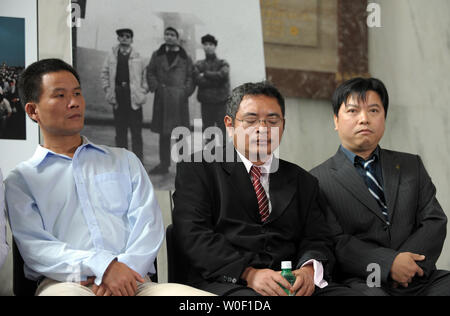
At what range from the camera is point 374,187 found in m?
2.96

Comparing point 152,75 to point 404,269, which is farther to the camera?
point 152,75

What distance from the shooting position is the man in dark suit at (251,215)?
8.13ft

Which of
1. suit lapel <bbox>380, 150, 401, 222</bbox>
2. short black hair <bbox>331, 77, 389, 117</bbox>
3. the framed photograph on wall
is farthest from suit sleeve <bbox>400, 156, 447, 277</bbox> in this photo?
the framed photograph on wall

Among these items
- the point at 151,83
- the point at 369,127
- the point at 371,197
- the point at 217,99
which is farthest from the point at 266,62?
the point at 371,197

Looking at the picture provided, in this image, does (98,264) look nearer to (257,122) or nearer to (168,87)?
(257,122)

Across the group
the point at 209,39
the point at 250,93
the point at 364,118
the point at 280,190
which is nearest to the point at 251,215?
the point at 280,190

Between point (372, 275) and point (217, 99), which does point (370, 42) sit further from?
point (372, 275)

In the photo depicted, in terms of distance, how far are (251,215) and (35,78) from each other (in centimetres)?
113

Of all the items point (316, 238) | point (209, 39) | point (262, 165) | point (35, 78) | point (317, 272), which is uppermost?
point (209, 39)

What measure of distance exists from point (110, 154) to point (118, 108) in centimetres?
80

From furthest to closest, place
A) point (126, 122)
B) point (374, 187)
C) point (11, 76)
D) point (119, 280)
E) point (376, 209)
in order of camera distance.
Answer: point (126, 122) < point (11, 76) < point (374, 187) < point (376, 209) < point (119, 280)

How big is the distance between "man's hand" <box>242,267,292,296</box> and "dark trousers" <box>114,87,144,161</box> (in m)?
1.27

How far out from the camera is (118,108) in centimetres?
346

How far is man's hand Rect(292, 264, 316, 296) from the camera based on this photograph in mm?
2455
